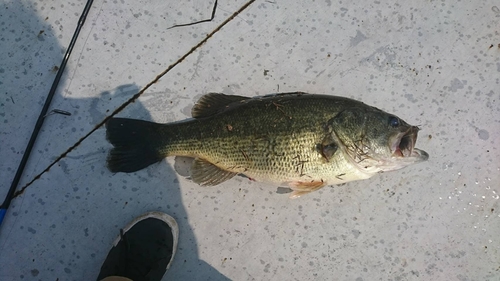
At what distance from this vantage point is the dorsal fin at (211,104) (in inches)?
96.4

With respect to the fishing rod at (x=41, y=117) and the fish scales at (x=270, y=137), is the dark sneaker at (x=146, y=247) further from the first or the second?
the fishing rod at (x=41, y=117)

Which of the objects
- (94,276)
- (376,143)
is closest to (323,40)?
(376,143)

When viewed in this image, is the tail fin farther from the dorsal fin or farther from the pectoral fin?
the pectoral fin

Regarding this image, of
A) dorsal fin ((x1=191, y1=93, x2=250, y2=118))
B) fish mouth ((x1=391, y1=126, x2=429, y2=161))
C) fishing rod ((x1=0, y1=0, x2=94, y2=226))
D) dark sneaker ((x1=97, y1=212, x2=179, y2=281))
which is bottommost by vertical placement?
dark sneaker ((x1=97, y1=212, x2=179, y2=281))

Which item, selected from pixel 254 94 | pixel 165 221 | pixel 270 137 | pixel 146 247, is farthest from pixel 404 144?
pixel 146 247

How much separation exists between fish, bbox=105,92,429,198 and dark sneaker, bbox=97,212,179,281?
1.52ft

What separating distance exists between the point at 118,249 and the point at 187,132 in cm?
92

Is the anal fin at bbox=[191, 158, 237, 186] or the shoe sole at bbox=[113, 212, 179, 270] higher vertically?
the anal fin at bbox=[191, 158, 237, 186]

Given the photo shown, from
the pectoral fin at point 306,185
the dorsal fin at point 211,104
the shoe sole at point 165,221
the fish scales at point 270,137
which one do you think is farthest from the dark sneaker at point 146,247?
the pectoral fin at point 306,185

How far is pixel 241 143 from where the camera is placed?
2283 mm

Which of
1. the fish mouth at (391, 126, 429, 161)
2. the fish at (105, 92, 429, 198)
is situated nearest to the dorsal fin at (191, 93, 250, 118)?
the fish at (105, 92, 429, 198)

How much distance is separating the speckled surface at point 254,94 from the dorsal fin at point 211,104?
21 centimetres

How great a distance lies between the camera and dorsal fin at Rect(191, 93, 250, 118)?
2.45 m

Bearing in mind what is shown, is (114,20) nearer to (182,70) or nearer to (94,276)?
(182,70)
